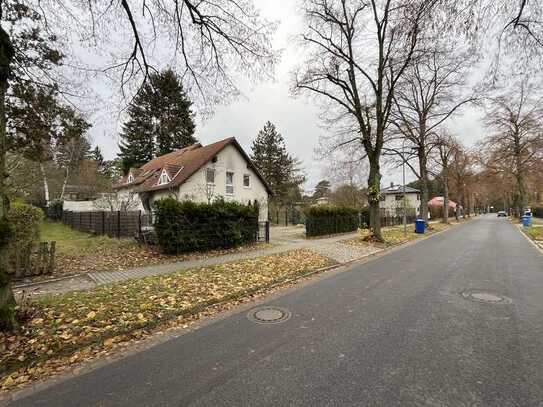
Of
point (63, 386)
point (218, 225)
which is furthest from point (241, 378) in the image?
point (218, 225)

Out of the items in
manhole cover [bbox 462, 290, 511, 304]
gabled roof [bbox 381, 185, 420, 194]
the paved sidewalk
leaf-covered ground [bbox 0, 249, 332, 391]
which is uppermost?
gabled roof [bbox 381, 185, 420, 194]

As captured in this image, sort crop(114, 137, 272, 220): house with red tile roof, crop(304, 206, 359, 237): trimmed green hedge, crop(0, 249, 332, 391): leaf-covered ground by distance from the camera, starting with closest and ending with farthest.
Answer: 1. crop(0, 249, 332, 391): leaf-covered ground
2. crop(304, 206, 359, 237): trimmed green hedge
3. crop(114, 137, 272, 220): house with red tile roof

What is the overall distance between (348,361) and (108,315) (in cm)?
395

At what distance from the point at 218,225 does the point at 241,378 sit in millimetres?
8933

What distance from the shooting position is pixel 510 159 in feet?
101

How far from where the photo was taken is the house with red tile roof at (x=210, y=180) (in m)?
20.7

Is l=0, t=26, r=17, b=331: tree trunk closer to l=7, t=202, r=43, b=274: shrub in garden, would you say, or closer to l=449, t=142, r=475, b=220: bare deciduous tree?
l=7, t=202, r=43, b=274: shrub in garden

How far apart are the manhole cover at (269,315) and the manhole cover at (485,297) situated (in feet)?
12.9

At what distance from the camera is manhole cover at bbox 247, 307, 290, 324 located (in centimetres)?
472

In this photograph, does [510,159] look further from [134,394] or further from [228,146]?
[134,394]

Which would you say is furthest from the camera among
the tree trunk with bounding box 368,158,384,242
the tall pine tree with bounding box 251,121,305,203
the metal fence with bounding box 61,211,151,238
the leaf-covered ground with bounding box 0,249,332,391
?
the tall pine tree with bounding box 251,121,305,203

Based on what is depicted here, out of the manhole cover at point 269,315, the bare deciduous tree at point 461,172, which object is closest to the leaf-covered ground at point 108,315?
the manhole cover at point 269,315


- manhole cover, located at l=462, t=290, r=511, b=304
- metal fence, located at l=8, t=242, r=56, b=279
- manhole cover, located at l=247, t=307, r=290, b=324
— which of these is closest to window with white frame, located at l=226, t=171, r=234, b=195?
metal fence, located at l=8, t=242, r=56, b=279

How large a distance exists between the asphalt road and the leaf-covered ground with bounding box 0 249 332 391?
655mm
